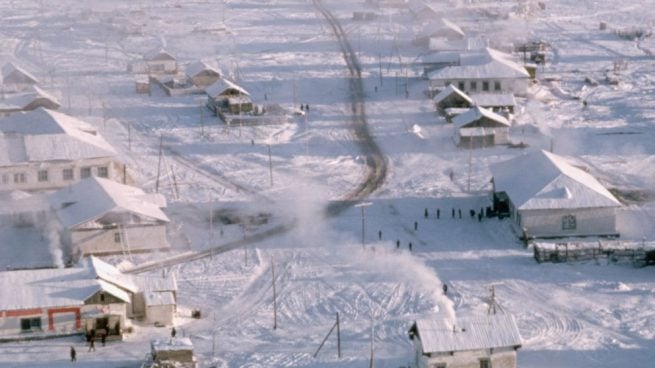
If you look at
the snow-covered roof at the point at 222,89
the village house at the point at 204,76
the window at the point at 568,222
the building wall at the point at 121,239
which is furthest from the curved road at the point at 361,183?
the window at the point at 568,222

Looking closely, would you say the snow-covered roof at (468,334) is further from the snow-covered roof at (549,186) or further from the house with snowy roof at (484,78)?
the house with snowy roof at (484,78)

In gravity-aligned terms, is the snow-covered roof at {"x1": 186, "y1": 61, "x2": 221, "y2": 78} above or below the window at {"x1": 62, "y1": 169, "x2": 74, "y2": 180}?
above

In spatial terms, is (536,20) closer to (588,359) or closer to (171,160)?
(171,160)

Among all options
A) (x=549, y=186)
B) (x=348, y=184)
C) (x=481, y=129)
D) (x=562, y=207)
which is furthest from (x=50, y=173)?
(x=562, y=207)

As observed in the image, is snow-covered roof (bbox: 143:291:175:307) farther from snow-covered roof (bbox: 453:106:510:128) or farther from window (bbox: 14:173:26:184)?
snow-covered roof (bbox: 453:106:510:128)

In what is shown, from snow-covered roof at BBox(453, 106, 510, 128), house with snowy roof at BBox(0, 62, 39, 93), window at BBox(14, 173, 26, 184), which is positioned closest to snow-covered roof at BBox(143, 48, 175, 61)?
house with snowy roof at BBox(0, 62, 39, 93)

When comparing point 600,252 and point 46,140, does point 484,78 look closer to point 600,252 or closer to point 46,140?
point 46,140

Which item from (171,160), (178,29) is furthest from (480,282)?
(178,29)
